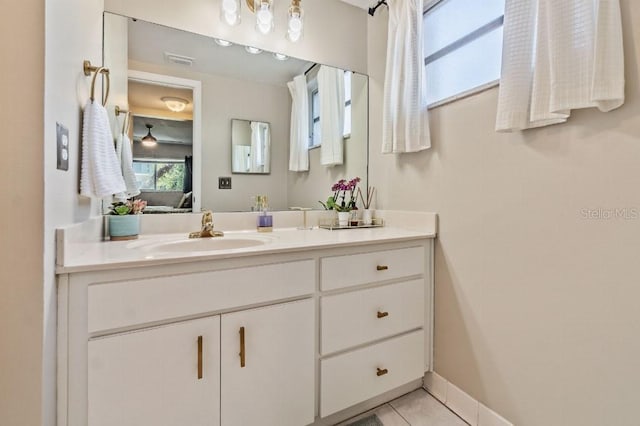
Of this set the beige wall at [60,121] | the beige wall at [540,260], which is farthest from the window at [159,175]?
the beige wall at [540,260]

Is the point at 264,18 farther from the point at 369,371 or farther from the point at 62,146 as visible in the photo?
the point at 369,371

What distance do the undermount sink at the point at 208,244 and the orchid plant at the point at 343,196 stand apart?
1.99 ft

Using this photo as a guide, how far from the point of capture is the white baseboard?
123cm

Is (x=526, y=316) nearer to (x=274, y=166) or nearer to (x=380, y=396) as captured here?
(x=380, y=396)

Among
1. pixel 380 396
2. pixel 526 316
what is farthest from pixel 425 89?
pixel 380 396

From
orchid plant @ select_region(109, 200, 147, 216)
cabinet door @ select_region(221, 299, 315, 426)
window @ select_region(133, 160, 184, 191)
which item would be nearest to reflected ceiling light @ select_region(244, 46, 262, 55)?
window @ select_region(133, 160, 184, 191)

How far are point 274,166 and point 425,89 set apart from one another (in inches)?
36.8

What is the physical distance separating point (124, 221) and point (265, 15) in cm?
125

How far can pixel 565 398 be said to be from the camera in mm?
1008

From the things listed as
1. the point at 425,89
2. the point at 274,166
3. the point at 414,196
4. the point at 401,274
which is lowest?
the point at 401,274

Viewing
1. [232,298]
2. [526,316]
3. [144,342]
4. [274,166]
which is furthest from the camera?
[274,166]

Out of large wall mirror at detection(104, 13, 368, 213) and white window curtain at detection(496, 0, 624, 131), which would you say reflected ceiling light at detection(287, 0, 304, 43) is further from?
white window curtain at detection(496, 0, 624, 131)

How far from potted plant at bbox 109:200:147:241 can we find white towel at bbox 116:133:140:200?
5cm

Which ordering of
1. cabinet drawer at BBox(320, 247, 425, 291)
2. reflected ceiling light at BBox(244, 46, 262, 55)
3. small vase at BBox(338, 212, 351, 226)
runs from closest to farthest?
cabinet drawer at BBox(320, 247, 425, 291)
reflected ceiling light at BBox(244, 46, 262, 55)
small vase at BBox(338, 212, 351, 226)
